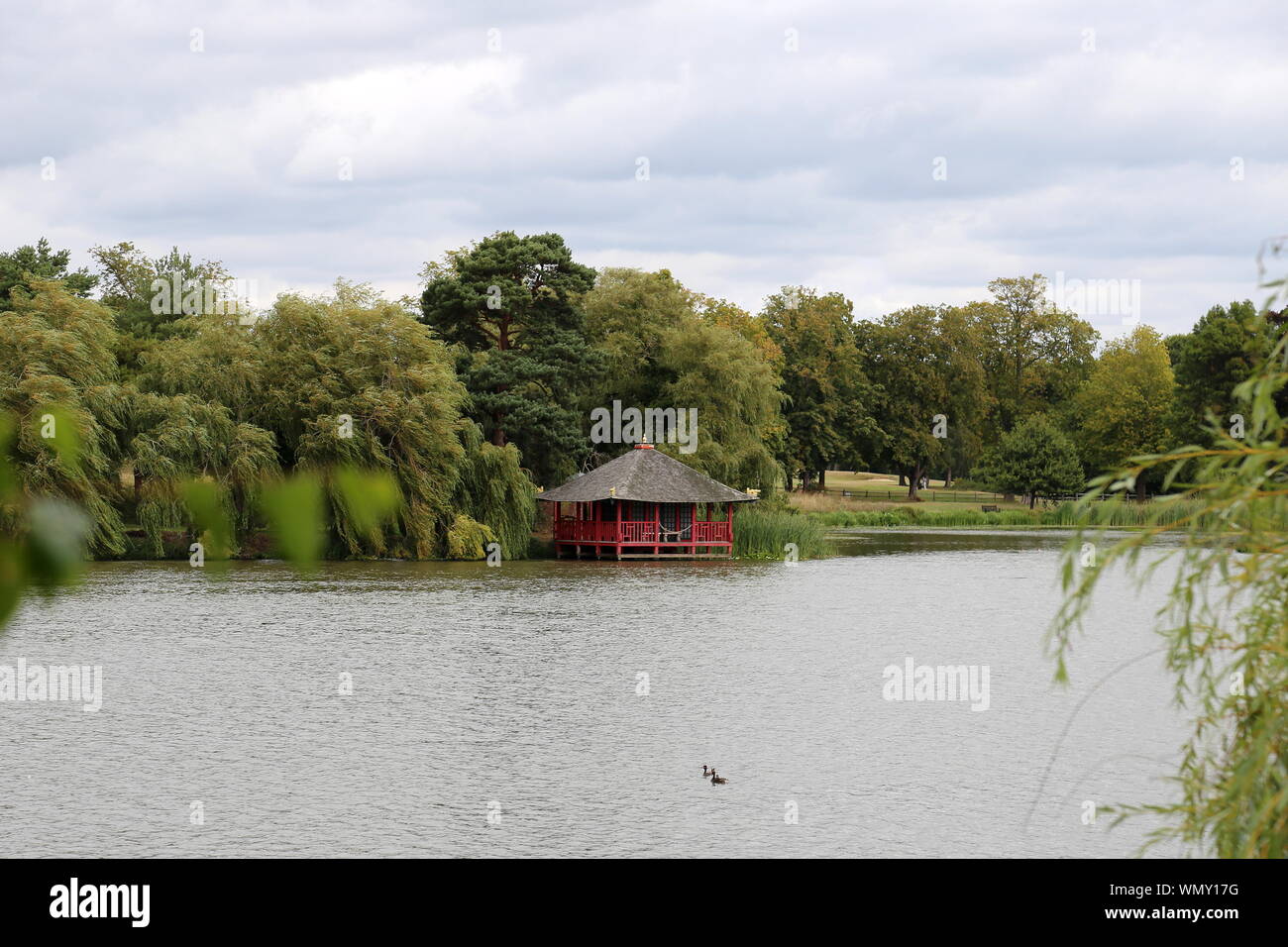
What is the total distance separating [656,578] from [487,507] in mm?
6538

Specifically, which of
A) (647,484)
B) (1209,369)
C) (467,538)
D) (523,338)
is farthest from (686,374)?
(1209,369)

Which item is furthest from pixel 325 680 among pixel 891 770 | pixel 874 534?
pixel 874 534

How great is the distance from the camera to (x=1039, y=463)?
66125 millimetres

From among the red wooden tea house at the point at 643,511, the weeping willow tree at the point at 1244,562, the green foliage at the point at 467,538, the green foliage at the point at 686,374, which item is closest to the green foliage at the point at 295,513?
the weeping willow tree at the point at 1244,562

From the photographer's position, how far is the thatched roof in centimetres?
4016

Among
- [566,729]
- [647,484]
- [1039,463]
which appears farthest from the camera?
[1039,463]

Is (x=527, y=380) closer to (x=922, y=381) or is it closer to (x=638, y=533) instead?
(x=638, y=533)

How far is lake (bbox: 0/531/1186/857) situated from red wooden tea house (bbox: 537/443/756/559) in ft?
36.2

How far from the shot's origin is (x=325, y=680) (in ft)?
61.8

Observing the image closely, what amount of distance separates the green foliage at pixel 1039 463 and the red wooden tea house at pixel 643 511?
2818 centimetres

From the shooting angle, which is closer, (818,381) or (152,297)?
(152,297)

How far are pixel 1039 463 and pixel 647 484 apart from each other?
32511 millimetres

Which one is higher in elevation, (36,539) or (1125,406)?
(1125,406)

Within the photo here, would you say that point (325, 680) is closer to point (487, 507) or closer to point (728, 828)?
point (728, 828)
